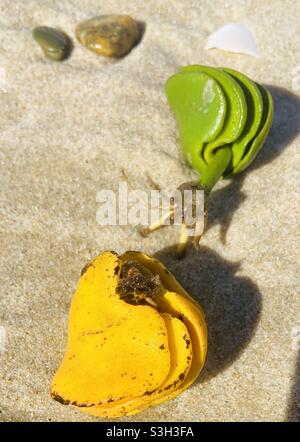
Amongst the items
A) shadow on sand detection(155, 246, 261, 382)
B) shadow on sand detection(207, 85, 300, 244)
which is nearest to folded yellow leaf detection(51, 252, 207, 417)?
shadow on sand detection(155, 246, 261, 382)

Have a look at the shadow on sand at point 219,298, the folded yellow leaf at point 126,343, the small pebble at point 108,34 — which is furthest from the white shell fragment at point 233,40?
the folded yellow leaf at point 126,343

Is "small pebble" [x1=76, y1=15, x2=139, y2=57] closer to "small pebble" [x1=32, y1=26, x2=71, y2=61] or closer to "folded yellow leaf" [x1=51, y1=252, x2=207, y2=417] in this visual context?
"small pebble" [x1=32, y1=26, x2=71, y2=61]

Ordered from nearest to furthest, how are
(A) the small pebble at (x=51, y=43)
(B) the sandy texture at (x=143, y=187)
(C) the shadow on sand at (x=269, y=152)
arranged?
1. (B) the sandy texture at (x=143, y=187)
2. (C) the shadow on sand at (x=269, y=152)
3. (A) the small pebble at (x=51, y=43)

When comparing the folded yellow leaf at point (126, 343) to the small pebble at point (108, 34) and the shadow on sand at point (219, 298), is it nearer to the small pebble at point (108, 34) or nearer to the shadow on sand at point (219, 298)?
the shadow on sand at point (219, 298)

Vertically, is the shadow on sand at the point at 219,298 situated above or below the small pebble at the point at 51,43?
below

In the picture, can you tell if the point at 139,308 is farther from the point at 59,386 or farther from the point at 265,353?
the point at 265,353
